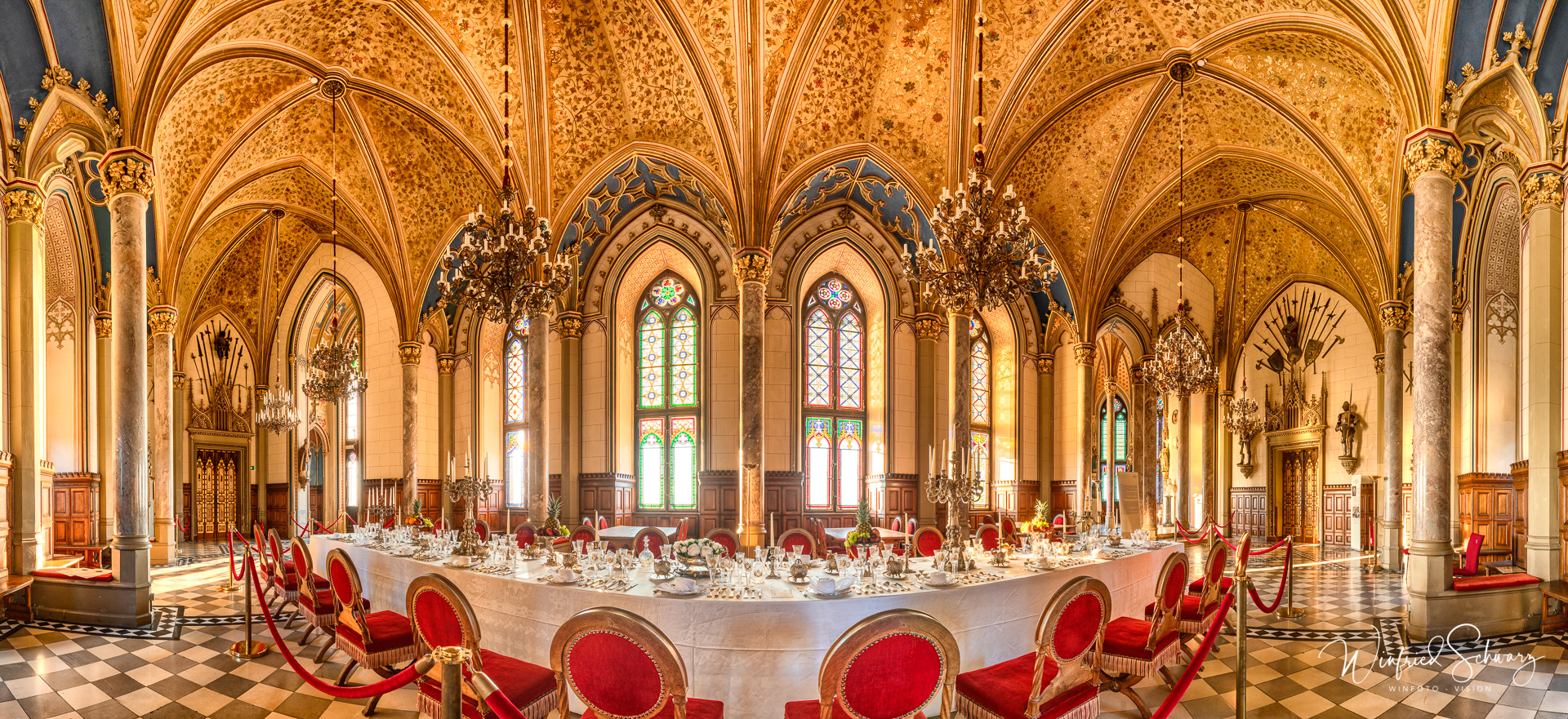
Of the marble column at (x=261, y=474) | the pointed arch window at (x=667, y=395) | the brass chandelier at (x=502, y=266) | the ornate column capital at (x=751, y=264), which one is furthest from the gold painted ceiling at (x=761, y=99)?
the marble column at (x=261, y=474)

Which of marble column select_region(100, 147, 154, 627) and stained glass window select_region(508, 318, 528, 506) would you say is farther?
stained glass window select_region(508, 318, 528, 506)

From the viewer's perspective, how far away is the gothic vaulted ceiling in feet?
35.4

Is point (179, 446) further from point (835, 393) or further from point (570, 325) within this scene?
point (835, 393)

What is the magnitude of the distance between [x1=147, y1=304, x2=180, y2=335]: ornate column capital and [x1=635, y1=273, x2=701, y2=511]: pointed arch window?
8.14m

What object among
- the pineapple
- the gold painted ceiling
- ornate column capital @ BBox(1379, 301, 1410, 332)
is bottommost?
the pineapple

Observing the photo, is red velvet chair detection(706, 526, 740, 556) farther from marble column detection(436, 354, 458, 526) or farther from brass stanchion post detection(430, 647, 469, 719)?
marble column detection(436, 354, 458, 526)

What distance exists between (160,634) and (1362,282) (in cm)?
2043

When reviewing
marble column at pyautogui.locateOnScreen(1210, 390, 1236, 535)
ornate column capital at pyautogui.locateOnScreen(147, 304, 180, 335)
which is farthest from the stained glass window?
marble column at pyautogui.locateOnScreen(1210, 390, 1236, 535)

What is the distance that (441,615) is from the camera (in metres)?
4.33

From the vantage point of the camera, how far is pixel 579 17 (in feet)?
38.3

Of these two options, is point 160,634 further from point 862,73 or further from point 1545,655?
point 1545,655

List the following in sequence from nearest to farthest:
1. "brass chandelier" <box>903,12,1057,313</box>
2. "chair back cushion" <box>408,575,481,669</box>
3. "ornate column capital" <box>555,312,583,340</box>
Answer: "chair back cushion" <box>408,575,481,669</box>, "brass chandelier" <box>903,12,1057,313</box>, "ornate column capital" <box>555,312,583,340</box>

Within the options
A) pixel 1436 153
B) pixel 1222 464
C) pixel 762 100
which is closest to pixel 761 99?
pixel 762 100

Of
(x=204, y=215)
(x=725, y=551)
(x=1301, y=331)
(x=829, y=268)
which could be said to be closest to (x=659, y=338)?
(x=829, y=268)
